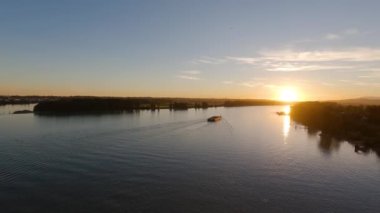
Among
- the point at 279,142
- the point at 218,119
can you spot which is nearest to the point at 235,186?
the point at 279,142

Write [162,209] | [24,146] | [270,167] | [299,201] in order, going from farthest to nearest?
1. [24,146]
2. [270,167]
3. [299,201]
4. [162,209]

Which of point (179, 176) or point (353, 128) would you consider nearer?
point (179, 176)

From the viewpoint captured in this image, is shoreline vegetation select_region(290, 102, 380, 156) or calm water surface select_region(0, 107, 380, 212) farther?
shoreline vegetation select_region(290, 102, 380, 156)

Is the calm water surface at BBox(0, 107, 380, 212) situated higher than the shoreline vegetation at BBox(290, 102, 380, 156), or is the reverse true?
the shoreline vegetation at BBox(290, 102, 380, 156)

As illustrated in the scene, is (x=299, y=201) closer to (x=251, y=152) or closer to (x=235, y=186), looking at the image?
(x=235, y=186)

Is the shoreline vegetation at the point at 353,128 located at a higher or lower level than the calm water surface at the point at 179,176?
higher

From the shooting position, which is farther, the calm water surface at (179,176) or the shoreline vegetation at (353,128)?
the shoreline vegetation at (353,128)

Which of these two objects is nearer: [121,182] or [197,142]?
→ [121,182]

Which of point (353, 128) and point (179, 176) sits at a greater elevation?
point (353, 128)
